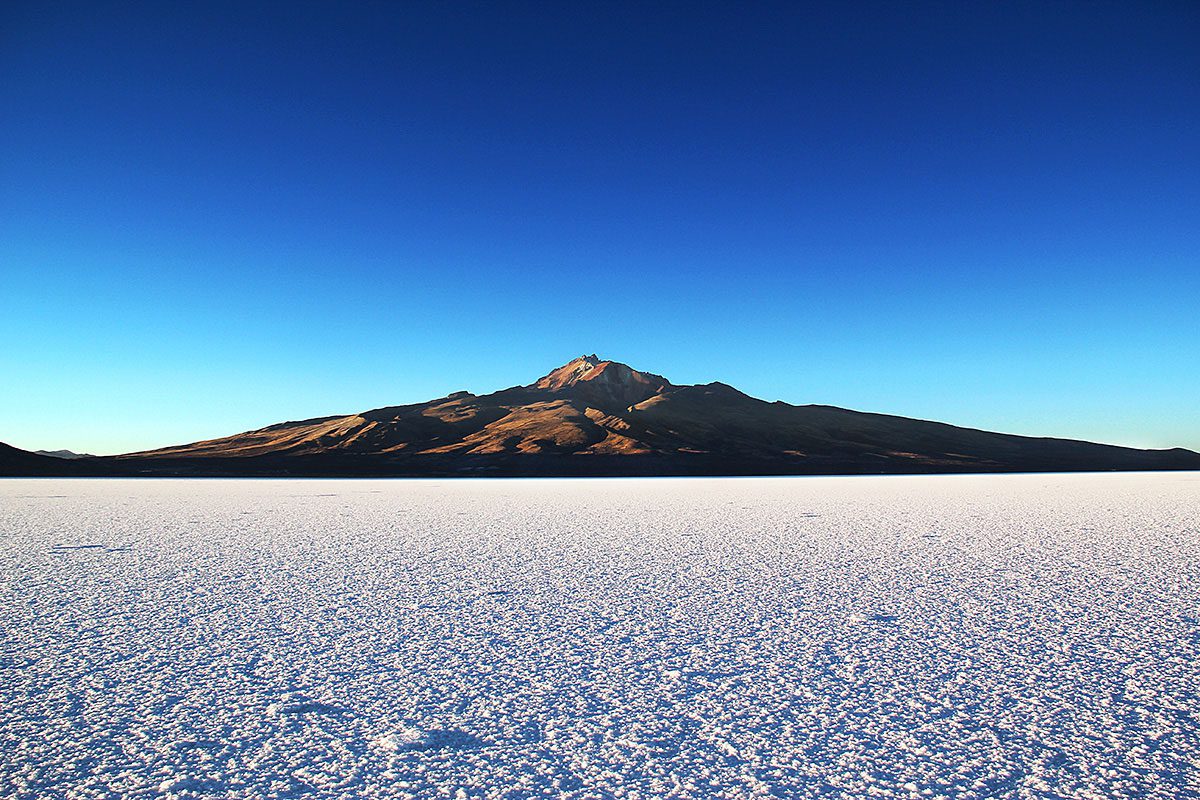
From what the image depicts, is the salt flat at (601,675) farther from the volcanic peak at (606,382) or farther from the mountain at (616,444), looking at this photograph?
the volcanic peak at (606,382)

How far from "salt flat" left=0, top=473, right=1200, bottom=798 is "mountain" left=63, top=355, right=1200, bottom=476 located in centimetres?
5871

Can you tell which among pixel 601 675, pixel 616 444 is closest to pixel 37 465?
pixel 616 444

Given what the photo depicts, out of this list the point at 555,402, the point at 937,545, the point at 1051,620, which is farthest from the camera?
the point at 555,402

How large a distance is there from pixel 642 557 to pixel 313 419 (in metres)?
144

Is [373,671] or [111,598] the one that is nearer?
[373,671]

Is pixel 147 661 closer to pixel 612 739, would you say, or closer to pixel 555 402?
Answer: pixel 612 739

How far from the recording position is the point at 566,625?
5020mm

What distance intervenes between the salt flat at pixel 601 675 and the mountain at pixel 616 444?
5871 centimetres

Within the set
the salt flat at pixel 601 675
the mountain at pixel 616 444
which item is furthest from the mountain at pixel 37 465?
the salt flat at pixel 601 675

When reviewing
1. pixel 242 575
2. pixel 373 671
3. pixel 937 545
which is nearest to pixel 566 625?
pixel 373 671

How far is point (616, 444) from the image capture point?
9188 centimetres

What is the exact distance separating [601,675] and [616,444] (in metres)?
88.1

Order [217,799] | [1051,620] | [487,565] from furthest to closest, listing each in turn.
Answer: [487,565], [1051,620], [217,799]

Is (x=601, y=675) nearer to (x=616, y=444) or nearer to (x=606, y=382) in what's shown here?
(x=616, y=444)
